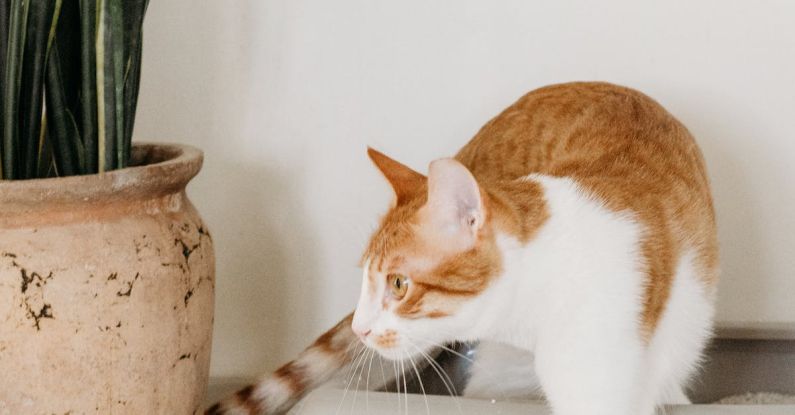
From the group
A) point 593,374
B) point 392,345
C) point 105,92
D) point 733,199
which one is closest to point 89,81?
point 105,92

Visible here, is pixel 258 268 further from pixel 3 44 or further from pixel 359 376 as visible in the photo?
pixel 3 44

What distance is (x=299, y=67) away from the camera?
1.71 meters

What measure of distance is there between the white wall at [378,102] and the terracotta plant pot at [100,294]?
533 millimetres

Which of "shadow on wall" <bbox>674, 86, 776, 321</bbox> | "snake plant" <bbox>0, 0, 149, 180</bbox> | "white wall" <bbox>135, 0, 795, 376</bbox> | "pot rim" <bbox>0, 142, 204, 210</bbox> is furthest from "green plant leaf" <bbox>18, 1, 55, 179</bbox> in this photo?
"shadow on wall" <bbox>674, 86, 776, 321</bbox>

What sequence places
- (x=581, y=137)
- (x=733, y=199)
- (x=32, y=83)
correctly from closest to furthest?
(x=32, y=83)
(x=581, y=137)
(x=733, y=199)

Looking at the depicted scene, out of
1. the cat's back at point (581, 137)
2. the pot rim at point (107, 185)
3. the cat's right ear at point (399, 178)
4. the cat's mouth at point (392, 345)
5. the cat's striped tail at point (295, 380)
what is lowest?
the cat's striped tail at point (295, 380)

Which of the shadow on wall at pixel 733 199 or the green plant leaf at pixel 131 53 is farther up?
the green plant leaf at pixel 131 53

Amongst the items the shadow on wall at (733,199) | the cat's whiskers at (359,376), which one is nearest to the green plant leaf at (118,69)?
the cat's whiskers at (359,376)

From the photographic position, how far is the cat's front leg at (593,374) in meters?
1.06

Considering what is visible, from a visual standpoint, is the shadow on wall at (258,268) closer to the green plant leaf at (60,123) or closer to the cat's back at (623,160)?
the cat's back at (623,160)

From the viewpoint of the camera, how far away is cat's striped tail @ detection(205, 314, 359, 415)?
53.3 inches

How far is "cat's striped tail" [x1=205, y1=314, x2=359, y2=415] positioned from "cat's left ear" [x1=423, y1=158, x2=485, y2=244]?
41cm

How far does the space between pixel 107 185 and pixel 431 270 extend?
1.41 feet

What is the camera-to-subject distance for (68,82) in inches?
48.1
